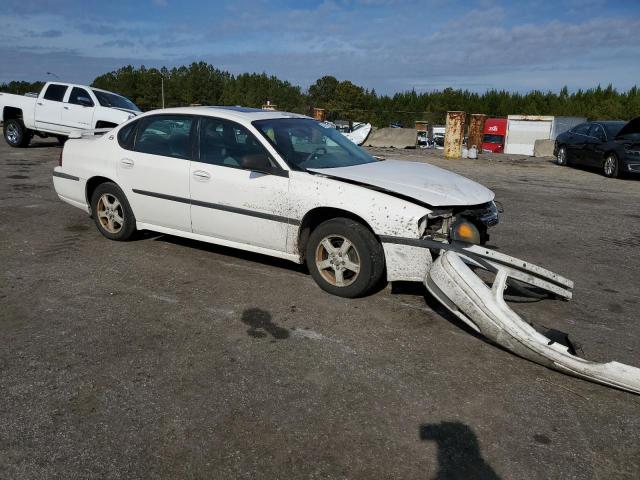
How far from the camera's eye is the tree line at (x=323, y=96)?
6862 centimetres

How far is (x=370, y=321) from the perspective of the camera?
4.32 meters

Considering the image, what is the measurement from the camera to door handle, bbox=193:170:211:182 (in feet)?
17.3

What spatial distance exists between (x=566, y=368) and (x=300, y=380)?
164 centimetres

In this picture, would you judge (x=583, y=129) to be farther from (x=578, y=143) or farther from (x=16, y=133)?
(x=16, y=133)

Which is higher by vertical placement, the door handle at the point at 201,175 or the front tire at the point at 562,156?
the door handle at the point at 201,175

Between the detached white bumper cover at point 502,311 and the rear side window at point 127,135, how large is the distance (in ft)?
11.7

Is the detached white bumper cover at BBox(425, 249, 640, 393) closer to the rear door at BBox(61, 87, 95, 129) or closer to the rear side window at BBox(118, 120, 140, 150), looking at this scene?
the rear side window at BBox(118, 120, 140, 150)

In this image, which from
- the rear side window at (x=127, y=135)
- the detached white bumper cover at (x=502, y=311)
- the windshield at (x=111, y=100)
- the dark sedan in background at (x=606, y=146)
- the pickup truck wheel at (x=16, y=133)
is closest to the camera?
the detached white bumper cover at (x=502, y=311)

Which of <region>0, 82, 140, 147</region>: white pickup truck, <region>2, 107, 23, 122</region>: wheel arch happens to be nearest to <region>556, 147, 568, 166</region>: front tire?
<region>0, 82, 140, 147</region>: white pickup truck

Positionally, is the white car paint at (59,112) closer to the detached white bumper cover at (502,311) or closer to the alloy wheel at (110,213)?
the alloy wheel at (110,213)

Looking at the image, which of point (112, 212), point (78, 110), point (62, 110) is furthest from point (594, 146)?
point (62, 110)

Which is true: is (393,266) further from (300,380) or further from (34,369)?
(34,369)

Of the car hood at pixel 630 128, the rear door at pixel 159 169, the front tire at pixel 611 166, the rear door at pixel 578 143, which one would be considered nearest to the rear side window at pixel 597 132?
the rear door at pixel 578 143

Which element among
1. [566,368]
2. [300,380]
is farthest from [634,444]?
[300,380]
